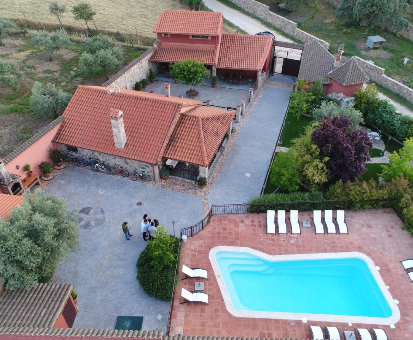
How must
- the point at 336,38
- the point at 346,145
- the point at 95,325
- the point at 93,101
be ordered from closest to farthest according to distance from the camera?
the point at 95,325
the point at 346,145
the point at 93,101
the point at 336,38

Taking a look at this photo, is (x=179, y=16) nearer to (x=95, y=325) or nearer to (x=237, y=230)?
(x=237, y=230)

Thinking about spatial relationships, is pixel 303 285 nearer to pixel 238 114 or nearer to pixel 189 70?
pixel 238 114

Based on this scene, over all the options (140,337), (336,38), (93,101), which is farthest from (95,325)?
(336,38)

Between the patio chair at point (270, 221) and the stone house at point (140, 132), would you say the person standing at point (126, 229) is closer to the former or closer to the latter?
the stone house at point (140, 132)

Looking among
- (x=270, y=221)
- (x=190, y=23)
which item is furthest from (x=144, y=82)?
(x=270, y=221)

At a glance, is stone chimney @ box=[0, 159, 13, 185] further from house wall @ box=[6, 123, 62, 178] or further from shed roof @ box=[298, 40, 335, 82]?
shed roof @ box=[298, 40, 335, 82]

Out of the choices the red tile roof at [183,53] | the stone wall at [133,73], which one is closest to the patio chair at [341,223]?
the red tile roof at [183,53]

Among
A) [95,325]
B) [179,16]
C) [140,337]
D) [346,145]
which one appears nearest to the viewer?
Answer: [140,337]
